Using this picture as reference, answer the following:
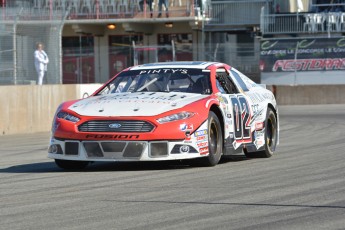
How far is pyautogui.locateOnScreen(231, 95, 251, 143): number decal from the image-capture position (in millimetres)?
11734

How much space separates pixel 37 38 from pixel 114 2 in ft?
59.7

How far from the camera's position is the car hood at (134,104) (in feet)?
34.9

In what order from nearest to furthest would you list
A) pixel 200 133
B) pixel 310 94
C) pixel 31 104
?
1. pixel 200 133
2. pixel 31 104
3. pixel 310 94

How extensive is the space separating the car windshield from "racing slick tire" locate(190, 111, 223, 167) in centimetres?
60

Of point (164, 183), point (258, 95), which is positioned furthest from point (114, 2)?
point (164, 183)

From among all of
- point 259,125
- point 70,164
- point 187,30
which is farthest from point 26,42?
point 187,30

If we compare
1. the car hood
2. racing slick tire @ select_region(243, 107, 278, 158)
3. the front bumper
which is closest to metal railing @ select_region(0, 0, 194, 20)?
racing slick tire @ select_region(243, 107, 278, 158)

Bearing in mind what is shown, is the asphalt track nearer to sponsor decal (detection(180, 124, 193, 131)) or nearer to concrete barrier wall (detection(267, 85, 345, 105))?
sponsor decal (detection(180, 124, 193, 131))

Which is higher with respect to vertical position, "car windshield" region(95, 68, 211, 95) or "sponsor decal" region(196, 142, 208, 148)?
"car windshield" region(95, 68, 211, 95)

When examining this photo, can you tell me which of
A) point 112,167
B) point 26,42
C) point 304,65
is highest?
point 26,42

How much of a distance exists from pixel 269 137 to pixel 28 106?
8213 mm

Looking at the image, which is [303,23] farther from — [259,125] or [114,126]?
[114,126]

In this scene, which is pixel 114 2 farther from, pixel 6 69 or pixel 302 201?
pixel 302 201

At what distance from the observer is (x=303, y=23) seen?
39094 mm
